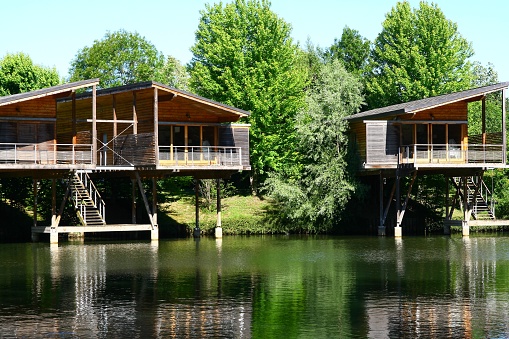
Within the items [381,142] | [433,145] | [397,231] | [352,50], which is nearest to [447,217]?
[397,231]

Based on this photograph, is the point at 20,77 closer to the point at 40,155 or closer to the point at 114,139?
the point at 114,139

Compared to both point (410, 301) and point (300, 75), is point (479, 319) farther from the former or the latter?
point (300, 75)

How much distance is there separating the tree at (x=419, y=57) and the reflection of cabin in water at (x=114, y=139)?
1924cm

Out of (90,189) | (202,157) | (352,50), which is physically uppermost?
(352,50)

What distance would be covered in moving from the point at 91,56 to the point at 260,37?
2533 cm

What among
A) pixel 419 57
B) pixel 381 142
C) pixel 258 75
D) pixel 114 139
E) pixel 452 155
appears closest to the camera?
pixel 114 139

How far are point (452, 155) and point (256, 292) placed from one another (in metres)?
27.8

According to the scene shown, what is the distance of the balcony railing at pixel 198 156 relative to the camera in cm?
4747

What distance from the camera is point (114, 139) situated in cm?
4759

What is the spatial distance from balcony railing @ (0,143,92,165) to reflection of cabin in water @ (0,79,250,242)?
5cm

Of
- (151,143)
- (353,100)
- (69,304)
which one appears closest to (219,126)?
(151,143)

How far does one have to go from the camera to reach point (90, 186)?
158 ft

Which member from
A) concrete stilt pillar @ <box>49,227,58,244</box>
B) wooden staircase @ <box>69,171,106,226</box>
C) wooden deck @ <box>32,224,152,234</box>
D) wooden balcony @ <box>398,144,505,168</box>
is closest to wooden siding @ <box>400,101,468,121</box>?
wooden balcony @ <box>398,144,505,168</box>

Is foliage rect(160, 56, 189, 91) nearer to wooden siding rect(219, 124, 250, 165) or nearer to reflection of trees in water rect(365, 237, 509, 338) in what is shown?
wooden siding rect(219, 124, 250, 165)
